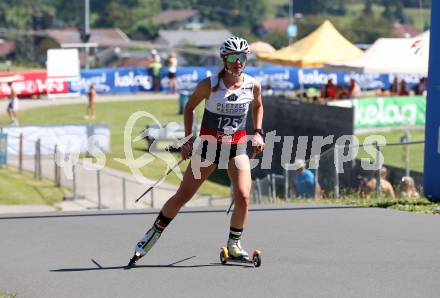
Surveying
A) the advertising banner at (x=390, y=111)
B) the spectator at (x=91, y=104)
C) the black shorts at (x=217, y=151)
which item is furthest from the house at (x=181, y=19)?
the black shorts at (x=217, y=151)

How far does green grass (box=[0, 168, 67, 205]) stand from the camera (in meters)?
22.2

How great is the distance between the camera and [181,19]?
146 metres

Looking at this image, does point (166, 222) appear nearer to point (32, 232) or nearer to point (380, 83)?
point (32, 232)

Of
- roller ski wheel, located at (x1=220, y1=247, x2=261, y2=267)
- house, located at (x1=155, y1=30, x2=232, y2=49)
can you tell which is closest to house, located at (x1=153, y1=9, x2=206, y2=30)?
house, located at (x1=155, y1=30, x2=232, y2=49)

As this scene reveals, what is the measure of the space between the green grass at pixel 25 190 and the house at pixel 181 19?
11534 cm

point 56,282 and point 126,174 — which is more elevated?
point 56,282

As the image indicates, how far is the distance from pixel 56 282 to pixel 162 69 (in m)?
42.8

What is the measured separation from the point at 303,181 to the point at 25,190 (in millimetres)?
8055

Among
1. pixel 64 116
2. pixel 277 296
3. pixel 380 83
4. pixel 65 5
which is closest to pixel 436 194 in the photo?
pixel 277 296

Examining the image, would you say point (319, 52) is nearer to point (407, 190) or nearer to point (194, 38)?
point (407, 190)

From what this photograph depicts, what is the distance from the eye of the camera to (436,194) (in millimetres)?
12516

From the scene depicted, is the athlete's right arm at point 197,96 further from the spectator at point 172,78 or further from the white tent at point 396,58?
the spectator at point 172,78

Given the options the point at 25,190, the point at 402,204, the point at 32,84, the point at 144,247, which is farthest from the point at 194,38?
the point at 144,247

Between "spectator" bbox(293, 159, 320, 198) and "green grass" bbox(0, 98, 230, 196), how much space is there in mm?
7311
